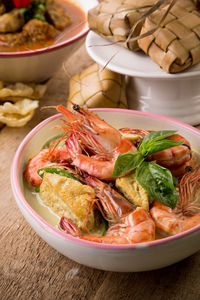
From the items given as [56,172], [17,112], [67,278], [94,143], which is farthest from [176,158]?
[17,112]

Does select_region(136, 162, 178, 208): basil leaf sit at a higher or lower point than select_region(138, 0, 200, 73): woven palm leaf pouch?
lower

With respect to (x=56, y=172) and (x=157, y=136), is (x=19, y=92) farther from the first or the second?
(x=157, y=136)

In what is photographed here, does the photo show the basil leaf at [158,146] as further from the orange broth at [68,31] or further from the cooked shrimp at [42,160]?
the orange broth at [68,31]

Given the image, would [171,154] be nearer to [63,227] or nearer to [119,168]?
[119,168]

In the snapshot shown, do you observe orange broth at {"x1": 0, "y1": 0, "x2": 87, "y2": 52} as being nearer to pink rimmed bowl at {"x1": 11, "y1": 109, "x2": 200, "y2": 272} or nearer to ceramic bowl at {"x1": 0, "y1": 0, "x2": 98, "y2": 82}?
ceramic bowl at {"x1": 0, "y1": 0, "x2": 98, "y2": 82}

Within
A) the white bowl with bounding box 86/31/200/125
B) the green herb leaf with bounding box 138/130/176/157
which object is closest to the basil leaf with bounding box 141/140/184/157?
the green herb leaf with bounding box 138/130/176/157

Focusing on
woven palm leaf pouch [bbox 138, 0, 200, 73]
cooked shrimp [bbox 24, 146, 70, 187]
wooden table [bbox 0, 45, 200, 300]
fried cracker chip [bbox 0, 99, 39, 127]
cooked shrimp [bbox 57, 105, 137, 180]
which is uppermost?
woven palm leaf pouch [bbox 138, 0, 200, 73]

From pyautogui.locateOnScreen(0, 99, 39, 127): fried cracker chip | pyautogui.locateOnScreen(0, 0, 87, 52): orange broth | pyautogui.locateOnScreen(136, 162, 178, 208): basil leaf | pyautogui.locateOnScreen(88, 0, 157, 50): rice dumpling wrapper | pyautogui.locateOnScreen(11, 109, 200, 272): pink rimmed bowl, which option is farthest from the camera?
pyautogui.locateOnScreen(0, 0, 87, 52): orange broth
